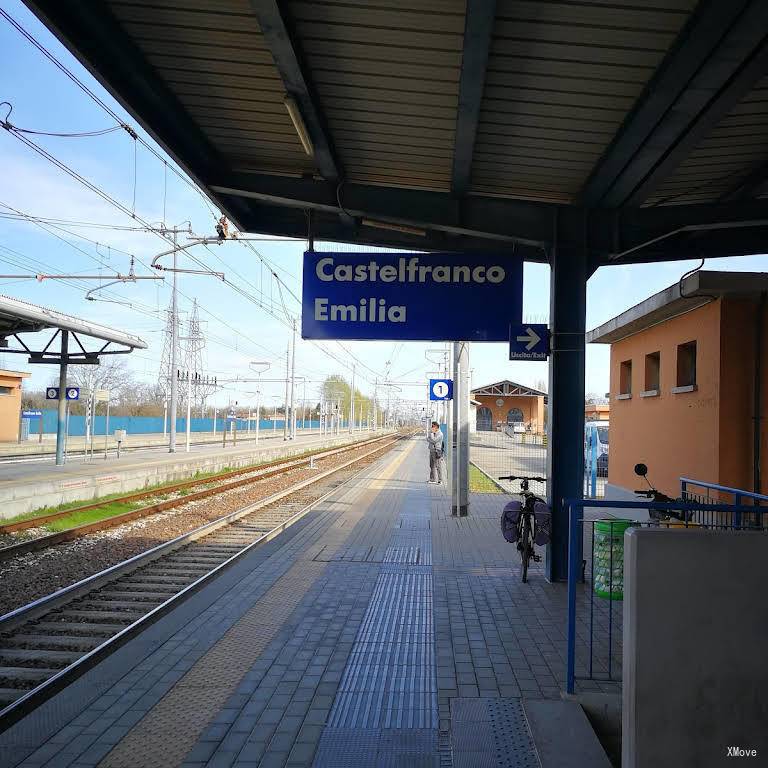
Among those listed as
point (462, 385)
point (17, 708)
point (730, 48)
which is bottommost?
point (17, 708)

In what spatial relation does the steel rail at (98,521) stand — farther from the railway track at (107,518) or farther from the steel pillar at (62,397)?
the steel pillar at (62,397)

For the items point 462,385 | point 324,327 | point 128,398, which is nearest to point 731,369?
point 324,327

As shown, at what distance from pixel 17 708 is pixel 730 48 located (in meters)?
5.99

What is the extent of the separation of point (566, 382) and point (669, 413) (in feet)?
13.7

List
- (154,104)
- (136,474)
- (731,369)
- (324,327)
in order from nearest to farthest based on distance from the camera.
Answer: (154,104), (324,327), (731,369), (136,474)

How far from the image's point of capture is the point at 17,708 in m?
4.50

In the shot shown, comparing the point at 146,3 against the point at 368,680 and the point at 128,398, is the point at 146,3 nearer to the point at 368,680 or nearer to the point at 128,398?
the point at 368,680

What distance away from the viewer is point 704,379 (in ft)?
30.6

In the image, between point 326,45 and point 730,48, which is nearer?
point 730,48

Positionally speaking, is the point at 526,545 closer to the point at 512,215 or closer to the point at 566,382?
the point at 566,382

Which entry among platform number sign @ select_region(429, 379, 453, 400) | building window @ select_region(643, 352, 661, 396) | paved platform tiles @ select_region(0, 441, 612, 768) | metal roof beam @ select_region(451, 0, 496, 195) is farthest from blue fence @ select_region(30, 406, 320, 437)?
metal roof beam @ select_region(451, 0, 496, 195)

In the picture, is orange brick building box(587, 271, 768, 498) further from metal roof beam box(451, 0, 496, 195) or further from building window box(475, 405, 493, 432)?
building window box(475, 405, 493, 432)

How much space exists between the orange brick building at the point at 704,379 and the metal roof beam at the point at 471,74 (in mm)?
4141

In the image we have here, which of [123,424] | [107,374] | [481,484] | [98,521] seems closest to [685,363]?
[98,521]
